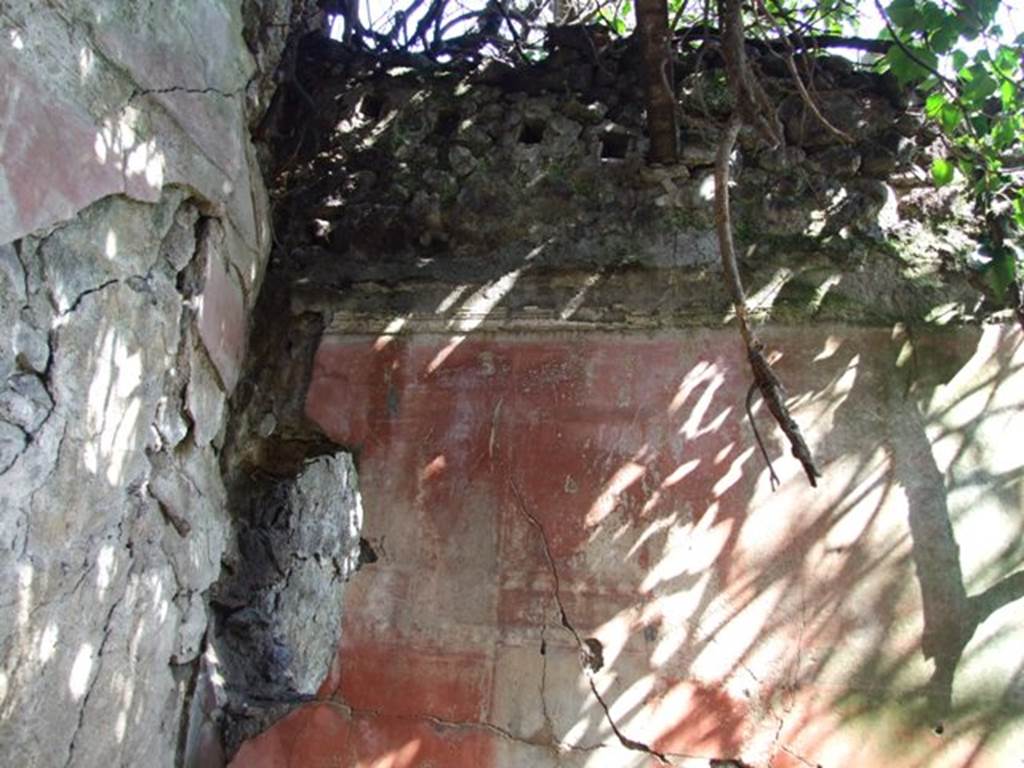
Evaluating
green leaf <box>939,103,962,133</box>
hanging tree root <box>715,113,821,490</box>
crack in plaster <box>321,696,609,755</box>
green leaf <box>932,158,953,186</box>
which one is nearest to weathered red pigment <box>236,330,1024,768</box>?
crack in plaster <box>321,696,609,755</box>

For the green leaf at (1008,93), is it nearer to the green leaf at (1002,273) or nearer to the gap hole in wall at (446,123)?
the green leaf at (1002,273)

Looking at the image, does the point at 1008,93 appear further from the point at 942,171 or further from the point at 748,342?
the point at 748,342

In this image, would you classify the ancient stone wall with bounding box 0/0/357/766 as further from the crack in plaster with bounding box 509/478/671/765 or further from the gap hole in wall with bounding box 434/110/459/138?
the crack in plaster with bounding box 509/478/671/765

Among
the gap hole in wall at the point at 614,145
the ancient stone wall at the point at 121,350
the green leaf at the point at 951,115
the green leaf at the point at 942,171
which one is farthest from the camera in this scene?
the gap hole in wall at the point at 614,145

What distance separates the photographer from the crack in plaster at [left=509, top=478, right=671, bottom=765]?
2.72 meters

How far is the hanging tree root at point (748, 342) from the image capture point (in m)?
2.57

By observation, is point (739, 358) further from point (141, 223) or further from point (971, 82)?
point (141, 223)

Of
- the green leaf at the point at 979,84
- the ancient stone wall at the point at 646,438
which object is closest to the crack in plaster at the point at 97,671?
the ancient stone wall at the point at 646,438

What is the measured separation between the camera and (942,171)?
292cm

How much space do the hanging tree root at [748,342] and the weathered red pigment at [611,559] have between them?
277 mm

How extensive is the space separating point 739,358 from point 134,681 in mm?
2015

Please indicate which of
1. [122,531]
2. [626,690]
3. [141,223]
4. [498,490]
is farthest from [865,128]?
[122,531]

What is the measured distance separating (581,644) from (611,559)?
27 centimetres

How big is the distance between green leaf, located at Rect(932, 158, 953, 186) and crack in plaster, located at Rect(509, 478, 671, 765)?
64.6 inches
